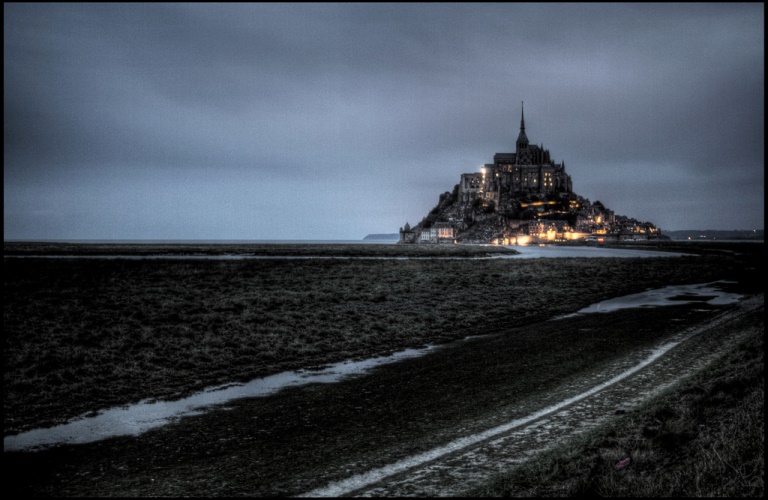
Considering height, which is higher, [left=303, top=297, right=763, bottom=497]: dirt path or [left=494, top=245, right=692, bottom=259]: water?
[left=494, top=245, right=692, bottom=259]: water

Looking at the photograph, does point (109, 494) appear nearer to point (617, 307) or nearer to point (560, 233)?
point (617, 307)

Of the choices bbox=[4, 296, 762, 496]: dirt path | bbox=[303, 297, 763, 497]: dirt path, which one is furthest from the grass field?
bbox=[4, 296, 762, 496]: dirt path

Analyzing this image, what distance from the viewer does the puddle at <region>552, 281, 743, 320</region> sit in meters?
25.0

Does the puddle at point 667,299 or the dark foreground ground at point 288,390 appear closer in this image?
the dark foreground ground at point 288,390

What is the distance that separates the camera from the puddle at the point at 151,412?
8609mm

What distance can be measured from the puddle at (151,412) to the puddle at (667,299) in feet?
45.1

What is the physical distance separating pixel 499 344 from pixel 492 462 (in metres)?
9.83

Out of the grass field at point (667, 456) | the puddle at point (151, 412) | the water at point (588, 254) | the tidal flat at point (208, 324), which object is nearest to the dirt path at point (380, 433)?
the puddle at point (151, 412)

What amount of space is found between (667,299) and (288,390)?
25377mm

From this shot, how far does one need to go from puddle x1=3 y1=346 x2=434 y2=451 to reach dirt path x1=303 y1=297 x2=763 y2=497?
506cm

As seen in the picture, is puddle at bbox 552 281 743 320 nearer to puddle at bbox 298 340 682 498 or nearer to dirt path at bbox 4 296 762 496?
dirt path at bbox 4 296 762 496

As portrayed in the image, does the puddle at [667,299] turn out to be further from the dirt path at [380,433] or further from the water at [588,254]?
the water at [588,254]

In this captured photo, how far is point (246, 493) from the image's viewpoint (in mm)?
6285

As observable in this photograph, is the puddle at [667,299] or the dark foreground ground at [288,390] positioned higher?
the dark foreground ground at [288,390]
